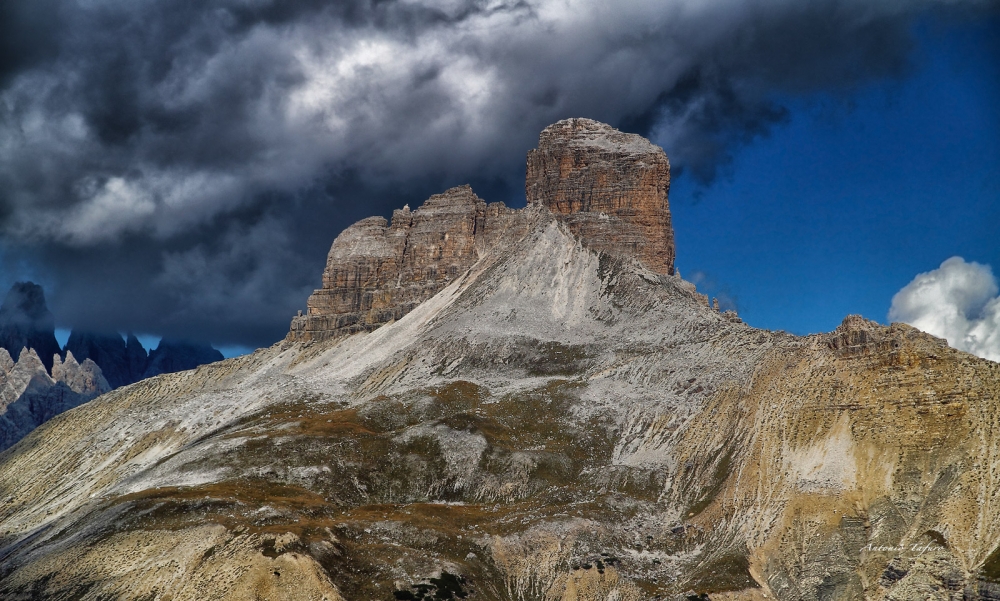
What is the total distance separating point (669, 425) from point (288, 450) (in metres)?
65.7

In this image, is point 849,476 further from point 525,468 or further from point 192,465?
point 192,465

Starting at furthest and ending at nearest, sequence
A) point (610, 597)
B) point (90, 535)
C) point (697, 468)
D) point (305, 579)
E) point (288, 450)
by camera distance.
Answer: point (288, 450)
point (697, 468)
point (90, 535)
point (610, 597)
point (305, 579)

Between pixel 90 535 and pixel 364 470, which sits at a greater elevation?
pixel 364 470

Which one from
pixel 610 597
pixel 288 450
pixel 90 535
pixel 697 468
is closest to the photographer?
pixel 610 597

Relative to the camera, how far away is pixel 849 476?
433 ft

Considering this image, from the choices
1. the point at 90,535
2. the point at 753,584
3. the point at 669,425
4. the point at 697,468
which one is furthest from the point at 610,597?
the point at 90,535

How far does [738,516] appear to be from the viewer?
449 feet

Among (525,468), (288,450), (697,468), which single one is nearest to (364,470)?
(288,450)

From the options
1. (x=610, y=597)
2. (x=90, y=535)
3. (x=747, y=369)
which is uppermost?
(x=747, y=369)

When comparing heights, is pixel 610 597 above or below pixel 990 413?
below

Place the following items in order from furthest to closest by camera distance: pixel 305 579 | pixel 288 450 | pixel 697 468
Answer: pixel 288 450
pixel 697 468
pixel 305 579

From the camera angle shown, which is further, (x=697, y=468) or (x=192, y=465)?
(x=192, y=465)

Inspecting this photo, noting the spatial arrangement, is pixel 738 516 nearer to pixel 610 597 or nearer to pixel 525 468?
pixel 610 597

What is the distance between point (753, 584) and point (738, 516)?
15500mm
